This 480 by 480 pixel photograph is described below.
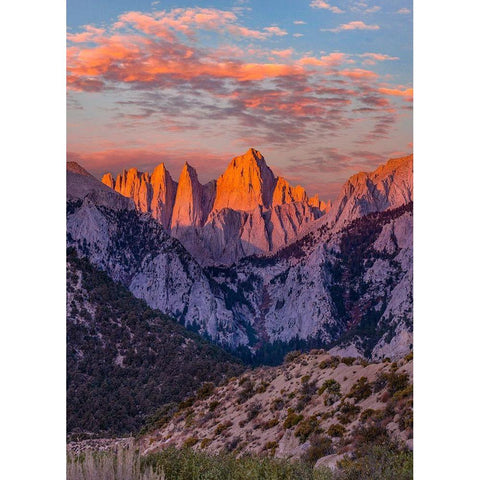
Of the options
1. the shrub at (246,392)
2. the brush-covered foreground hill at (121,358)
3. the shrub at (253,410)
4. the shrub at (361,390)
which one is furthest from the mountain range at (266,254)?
the shrub at (253,410)

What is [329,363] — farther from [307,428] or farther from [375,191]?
[375,191]

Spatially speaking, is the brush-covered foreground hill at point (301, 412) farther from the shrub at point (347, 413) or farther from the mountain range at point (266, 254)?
the mountain range at point (266, 254)

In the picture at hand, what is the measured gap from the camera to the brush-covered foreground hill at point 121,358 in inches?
606

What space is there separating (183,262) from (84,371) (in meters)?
4.82

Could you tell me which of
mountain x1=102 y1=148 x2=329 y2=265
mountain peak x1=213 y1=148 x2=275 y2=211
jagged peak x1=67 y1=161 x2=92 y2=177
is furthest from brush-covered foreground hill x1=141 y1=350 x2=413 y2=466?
jagged peak x1=67 y1=161 x2=92 y2=177

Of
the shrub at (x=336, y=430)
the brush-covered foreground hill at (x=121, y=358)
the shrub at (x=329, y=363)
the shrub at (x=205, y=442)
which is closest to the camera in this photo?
the shrub at (x=336, y=430)

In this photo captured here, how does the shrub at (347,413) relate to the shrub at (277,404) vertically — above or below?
above

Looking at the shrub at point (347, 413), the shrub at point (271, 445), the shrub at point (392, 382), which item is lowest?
the shrub at point (271, 445)

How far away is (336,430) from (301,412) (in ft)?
5.34

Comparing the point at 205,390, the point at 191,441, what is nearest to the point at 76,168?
the point at 205,390
